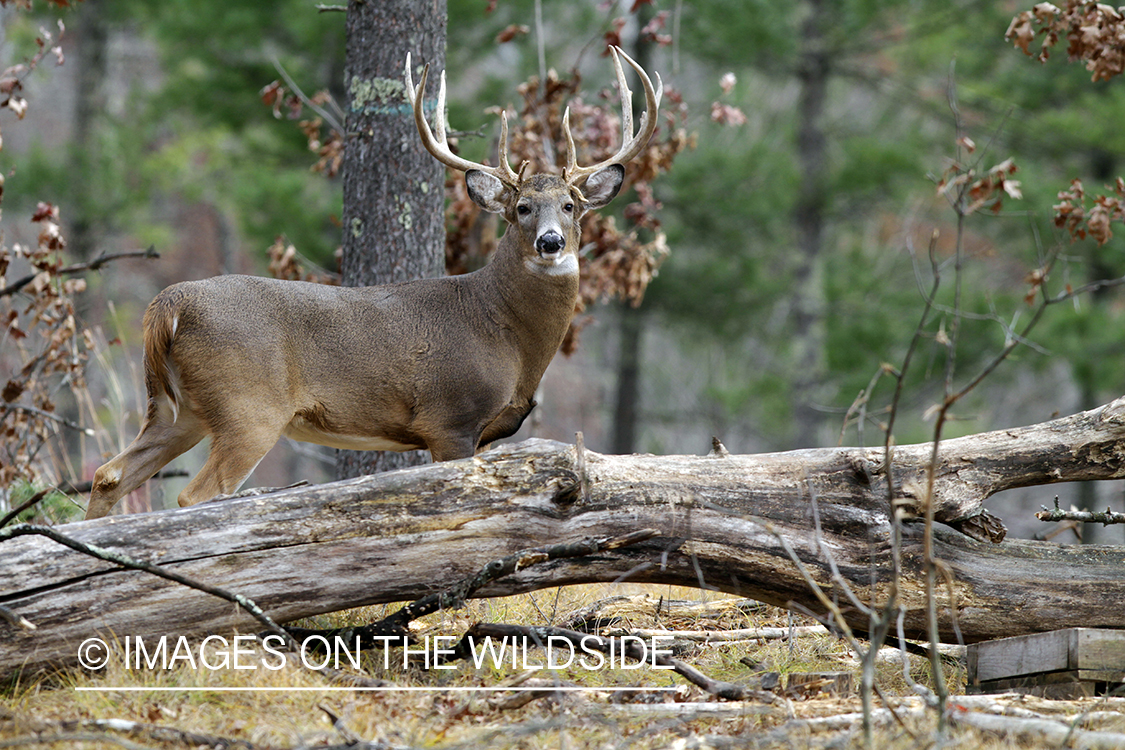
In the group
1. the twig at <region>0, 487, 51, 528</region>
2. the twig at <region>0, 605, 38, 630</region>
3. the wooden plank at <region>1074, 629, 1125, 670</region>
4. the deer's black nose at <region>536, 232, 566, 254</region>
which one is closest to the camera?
the twig at <region>0, 487, 51, 528</region>

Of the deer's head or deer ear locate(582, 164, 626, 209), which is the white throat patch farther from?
deer ear locate(582, 164, 626, 209)

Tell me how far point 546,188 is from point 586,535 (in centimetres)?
216

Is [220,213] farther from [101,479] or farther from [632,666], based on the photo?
[632,666]

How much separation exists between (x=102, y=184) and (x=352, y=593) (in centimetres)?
1051

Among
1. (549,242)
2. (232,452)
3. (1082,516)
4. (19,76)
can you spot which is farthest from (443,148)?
(1082,516)

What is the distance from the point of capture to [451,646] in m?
4.44

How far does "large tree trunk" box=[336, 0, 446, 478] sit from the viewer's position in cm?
612

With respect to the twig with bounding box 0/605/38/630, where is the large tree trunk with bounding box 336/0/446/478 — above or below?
above

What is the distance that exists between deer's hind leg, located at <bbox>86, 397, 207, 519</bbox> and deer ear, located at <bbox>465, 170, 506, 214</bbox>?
1808mm

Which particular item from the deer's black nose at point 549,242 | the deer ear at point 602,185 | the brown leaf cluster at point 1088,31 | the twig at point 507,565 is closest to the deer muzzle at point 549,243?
the deer's black nose at point 549,242

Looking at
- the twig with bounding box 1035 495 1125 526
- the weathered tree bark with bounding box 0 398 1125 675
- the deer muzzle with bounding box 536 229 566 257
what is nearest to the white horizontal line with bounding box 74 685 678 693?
the weathered tree bark with bounding box 0 398 1125 675

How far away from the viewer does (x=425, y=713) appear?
12.4ft

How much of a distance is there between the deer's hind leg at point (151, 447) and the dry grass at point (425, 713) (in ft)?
4.38

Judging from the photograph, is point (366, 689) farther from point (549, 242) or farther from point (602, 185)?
point (602, 185)
